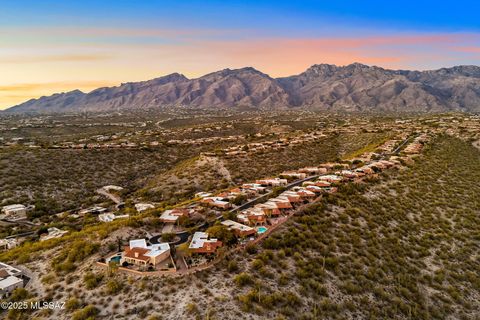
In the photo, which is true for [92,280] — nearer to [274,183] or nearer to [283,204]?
[283,204]

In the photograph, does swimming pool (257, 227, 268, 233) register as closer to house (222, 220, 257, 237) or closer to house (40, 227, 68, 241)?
house (222, 220, 257, 237)

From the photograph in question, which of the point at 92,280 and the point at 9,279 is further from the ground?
the point at 92,280

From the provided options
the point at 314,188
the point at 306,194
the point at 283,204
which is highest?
the point at 283,204

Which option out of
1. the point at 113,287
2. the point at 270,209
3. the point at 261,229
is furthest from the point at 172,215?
the point at 113,287

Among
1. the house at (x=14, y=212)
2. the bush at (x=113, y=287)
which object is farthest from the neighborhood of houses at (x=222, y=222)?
the house at (x=14, y=212)

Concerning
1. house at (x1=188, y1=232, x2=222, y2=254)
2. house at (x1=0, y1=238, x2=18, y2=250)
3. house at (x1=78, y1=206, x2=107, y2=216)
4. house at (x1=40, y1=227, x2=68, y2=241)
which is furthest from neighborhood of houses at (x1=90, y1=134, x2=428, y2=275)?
house at (x1=78, y1=206, x2=107, y2=216)

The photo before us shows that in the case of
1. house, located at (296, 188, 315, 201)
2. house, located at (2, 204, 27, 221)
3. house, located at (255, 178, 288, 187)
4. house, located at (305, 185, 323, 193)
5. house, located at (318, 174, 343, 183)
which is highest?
house, located at (296, 188, 315, 201)
